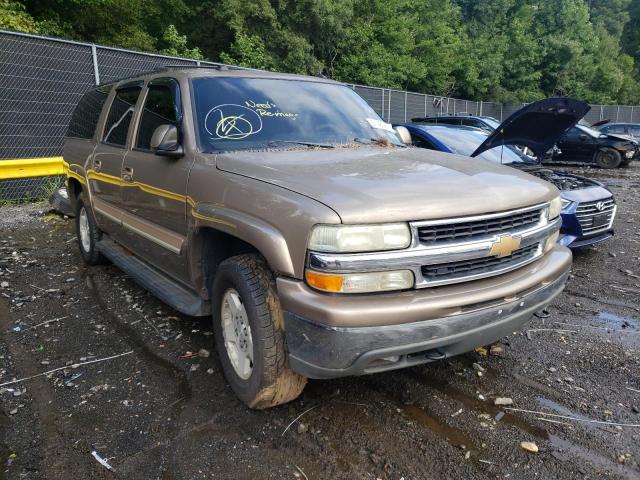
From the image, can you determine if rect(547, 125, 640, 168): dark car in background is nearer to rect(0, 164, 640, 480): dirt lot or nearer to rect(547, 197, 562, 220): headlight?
rect(0, 164, 640, 480): dirt lot

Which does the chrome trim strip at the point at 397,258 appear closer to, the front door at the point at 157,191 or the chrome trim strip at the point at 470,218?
the chrome trim strip at the point at 470,218

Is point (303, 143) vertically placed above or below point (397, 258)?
above

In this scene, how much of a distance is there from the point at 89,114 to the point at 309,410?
4256mm

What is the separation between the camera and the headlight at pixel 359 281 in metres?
2.23

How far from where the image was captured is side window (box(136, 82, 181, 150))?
3500 mm

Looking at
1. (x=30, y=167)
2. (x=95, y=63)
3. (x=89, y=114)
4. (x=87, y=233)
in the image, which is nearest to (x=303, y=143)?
(x=89, y=114)

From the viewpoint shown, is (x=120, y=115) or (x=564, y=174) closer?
(x=120, y=115)

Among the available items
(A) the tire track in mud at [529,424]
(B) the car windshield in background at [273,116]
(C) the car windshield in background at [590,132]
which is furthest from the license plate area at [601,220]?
(C) the car windshield in background at [590,132]

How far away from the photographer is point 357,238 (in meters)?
2.24

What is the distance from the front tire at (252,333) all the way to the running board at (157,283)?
1.01 ft

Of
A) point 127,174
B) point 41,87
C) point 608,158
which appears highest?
point 41,87

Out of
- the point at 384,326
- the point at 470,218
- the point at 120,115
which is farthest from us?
the point at 120,115

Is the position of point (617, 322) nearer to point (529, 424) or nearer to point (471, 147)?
point (529, 424)

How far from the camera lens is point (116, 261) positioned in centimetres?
455
